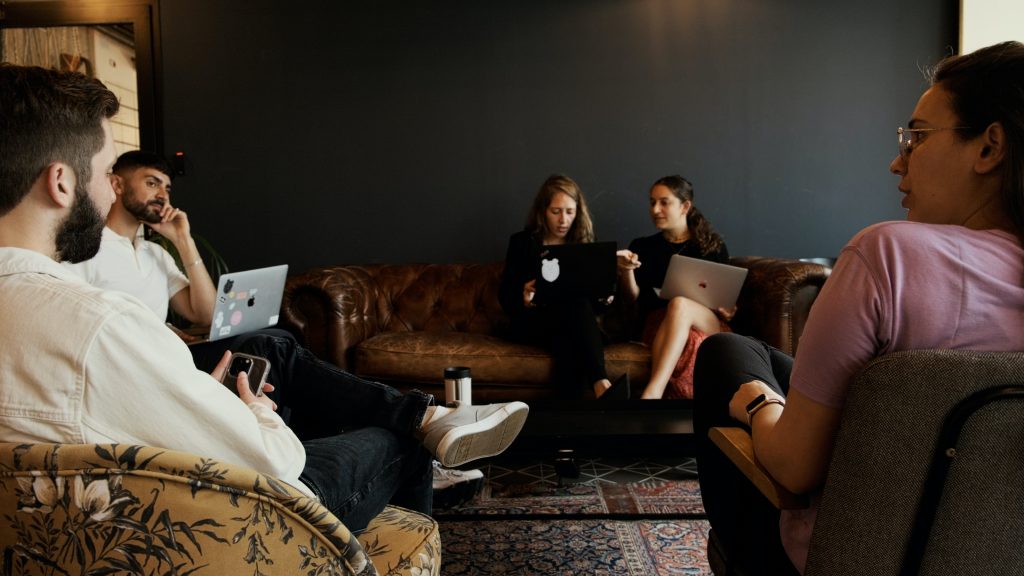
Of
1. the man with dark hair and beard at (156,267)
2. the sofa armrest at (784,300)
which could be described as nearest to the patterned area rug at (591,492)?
the man with dark hair and beard at (156,267)

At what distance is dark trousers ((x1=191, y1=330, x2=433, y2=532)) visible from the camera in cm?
135

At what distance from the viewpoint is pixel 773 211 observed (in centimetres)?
441

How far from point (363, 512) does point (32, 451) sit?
0.64 metres

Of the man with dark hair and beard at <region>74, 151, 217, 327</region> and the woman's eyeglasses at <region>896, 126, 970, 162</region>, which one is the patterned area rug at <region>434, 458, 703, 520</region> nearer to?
the man with dark hair and beard at <region>74, 151, 217, 327</region>

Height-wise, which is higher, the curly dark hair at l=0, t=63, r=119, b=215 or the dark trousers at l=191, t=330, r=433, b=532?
the curly dark hair at l=0, t=63, r=119, b=215

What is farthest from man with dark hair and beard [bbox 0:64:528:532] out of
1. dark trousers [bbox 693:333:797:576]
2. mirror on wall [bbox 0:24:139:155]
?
mirror on wall [bbox 0:24:139:155]

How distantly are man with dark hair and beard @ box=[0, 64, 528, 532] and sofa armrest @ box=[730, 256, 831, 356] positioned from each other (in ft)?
7.65

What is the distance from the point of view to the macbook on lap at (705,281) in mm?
3473

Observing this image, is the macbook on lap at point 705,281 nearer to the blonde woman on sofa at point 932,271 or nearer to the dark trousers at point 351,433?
the dark trousers at point 351,433

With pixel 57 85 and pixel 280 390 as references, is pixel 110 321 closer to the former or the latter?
pixel 57 85

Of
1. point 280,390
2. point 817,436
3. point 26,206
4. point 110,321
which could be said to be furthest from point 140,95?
point 817,436

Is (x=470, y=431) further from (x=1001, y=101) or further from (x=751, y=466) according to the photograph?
(x=1001, y=101)

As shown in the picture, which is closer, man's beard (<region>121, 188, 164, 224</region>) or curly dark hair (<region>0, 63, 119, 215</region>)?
curly dark hair (<region>0, 63, 119, 215</region>)

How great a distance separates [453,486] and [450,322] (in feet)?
5.27
